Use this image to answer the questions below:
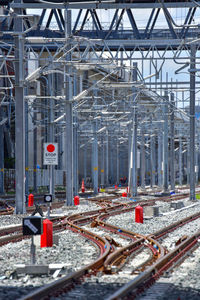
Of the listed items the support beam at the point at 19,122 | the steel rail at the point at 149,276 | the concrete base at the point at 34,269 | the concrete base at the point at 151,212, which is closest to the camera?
the steel rail at the point at 149,276

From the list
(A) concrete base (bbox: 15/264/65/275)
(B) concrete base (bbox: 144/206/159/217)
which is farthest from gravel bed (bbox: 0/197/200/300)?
(B) concrete base (bbox: 144/206/159/217)

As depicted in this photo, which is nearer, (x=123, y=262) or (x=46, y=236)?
(x=123, y=262)

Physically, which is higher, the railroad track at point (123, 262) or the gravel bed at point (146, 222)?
the railroad track at point (123, 262)

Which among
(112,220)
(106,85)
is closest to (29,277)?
(112,220)

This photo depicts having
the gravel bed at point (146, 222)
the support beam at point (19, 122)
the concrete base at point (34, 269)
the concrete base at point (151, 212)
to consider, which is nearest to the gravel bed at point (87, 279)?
the concrete base at point (34, 269)

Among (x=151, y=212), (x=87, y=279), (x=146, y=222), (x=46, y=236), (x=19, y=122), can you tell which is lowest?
(x=146, y=222)

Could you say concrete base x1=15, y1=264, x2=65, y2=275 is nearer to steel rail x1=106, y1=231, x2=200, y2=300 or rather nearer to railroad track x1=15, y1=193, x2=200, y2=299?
railroad track x1=15, y1=193, x2=200, y2=299

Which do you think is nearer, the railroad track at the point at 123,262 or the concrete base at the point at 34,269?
the railroad track at the point at 123,262

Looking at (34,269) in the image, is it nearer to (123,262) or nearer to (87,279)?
(87,279)

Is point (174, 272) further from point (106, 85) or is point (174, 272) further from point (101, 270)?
point (106, 85)

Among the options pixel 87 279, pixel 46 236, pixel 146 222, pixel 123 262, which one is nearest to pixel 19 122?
pixel 146 222

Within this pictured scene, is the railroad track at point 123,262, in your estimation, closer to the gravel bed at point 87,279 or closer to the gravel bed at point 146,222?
the gravel bed at point 87,279

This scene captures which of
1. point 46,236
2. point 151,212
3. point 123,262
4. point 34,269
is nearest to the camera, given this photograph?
point 34,269

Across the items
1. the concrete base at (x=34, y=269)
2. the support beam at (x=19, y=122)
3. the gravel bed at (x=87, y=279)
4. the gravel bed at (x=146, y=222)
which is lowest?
the gravel bed at (x=146, y=222)
